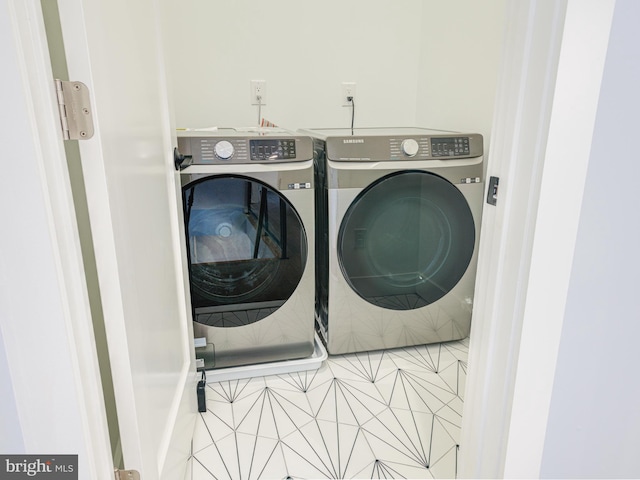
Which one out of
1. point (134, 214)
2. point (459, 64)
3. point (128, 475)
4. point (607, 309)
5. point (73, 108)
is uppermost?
point (459, 64)

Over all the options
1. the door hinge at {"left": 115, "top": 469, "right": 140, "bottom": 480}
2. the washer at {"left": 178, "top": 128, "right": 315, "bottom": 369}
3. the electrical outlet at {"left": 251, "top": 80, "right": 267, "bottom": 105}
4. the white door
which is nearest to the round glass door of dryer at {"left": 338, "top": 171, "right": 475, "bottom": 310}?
the washer at {"left": 178, "top": 128, "right": 315, "bottom": 369}

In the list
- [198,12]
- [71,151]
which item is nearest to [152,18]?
[71,151]

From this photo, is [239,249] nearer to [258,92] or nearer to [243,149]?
[243,149]

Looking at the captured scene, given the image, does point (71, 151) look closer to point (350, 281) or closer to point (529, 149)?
point (529, 149)

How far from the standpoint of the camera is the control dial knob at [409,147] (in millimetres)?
1619

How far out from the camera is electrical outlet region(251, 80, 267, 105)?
6.89 feet

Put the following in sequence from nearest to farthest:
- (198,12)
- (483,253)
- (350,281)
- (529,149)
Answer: (529,149), (483,253), (350,281), (198,12)

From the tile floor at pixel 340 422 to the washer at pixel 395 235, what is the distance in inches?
6.1

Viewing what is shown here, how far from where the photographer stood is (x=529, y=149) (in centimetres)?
74

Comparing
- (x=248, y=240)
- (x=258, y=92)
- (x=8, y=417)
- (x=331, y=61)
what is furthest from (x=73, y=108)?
(x=331, y=61)

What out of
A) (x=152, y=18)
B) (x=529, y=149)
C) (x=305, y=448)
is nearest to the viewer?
(x=529, y=149)

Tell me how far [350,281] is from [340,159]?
0.46 m

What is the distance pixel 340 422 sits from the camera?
1.45m

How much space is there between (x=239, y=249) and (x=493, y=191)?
0.96 m
